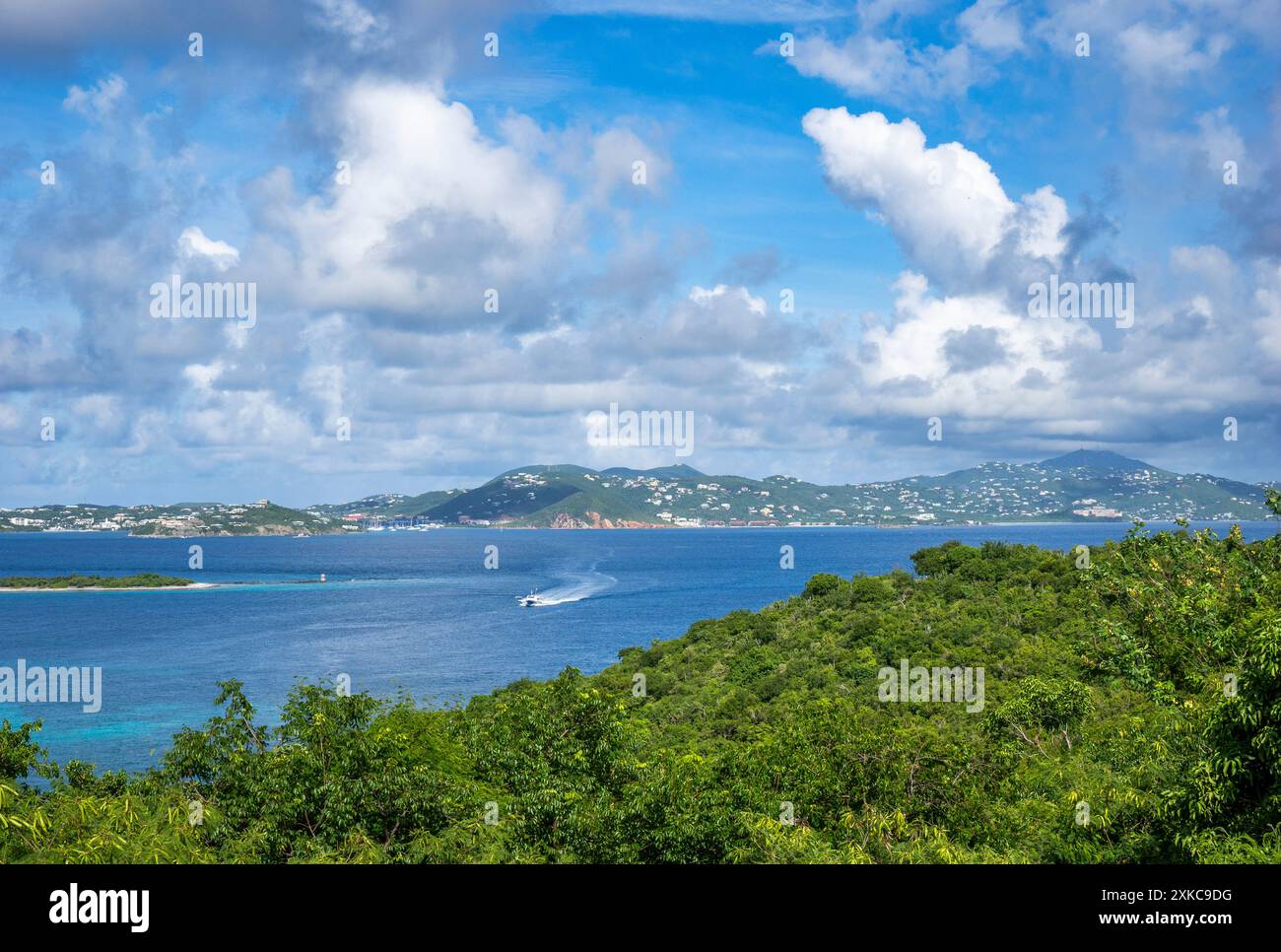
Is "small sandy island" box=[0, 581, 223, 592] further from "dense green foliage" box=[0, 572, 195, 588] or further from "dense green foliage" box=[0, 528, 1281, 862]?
"dense green foliage" box=[0, 528, 1281, 862]

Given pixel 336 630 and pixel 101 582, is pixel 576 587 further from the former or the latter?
pixel 101 582

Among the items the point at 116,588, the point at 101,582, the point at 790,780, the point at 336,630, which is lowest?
the point at 116,588

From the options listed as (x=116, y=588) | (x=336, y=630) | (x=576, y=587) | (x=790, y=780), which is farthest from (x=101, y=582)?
(x=790, y=780)

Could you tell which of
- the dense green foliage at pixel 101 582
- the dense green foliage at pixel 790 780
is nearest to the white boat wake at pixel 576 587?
the dense green foliage at pixel 101 582

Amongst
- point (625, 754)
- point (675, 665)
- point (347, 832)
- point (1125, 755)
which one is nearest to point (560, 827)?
point (347, 832)

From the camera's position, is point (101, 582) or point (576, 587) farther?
point (101, 582)

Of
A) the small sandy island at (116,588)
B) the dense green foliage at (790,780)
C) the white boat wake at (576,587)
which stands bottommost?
the small sandy island at (116,588)

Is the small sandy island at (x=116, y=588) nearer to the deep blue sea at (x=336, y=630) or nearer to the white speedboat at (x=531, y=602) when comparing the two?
the deep blue sea at (x=336, y=630)
